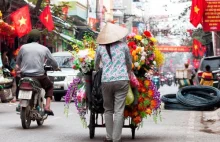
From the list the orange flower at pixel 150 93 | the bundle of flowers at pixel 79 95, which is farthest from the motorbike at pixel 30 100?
the orange flower at pixel 150 93

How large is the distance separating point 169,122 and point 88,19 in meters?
42.2

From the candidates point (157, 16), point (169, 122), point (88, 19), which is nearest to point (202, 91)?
point (169, 122)

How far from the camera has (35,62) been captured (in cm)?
1158

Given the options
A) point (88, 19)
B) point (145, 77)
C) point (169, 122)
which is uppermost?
point (88, 19)

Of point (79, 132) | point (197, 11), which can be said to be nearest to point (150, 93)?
point (79, 132)

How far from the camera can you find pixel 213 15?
94.7 feet

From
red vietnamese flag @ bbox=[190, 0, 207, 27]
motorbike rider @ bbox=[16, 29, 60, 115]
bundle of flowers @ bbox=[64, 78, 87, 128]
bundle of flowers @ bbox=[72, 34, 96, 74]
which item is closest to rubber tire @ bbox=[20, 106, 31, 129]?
motorbike rider @ bbox=[16, 29, 60, 115]

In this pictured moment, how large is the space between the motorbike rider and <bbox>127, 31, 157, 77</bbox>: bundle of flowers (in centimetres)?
206

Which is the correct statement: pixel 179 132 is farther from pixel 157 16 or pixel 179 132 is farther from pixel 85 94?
pixel 157 16

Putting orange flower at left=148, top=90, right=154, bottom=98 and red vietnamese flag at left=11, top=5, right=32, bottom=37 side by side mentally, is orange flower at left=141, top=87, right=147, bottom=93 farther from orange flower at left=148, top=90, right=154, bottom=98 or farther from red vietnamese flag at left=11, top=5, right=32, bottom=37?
red vietnamese flag at left=11, top=5, right=32, bottom=37

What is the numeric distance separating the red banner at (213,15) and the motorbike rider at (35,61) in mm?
18008

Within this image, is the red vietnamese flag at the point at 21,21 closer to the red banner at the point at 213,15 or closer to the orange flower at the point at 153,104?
the red banner at the point at 213,15

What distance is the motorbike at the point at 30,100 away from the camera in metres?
11.3

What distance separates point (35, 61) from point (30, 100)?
713 millimetres
